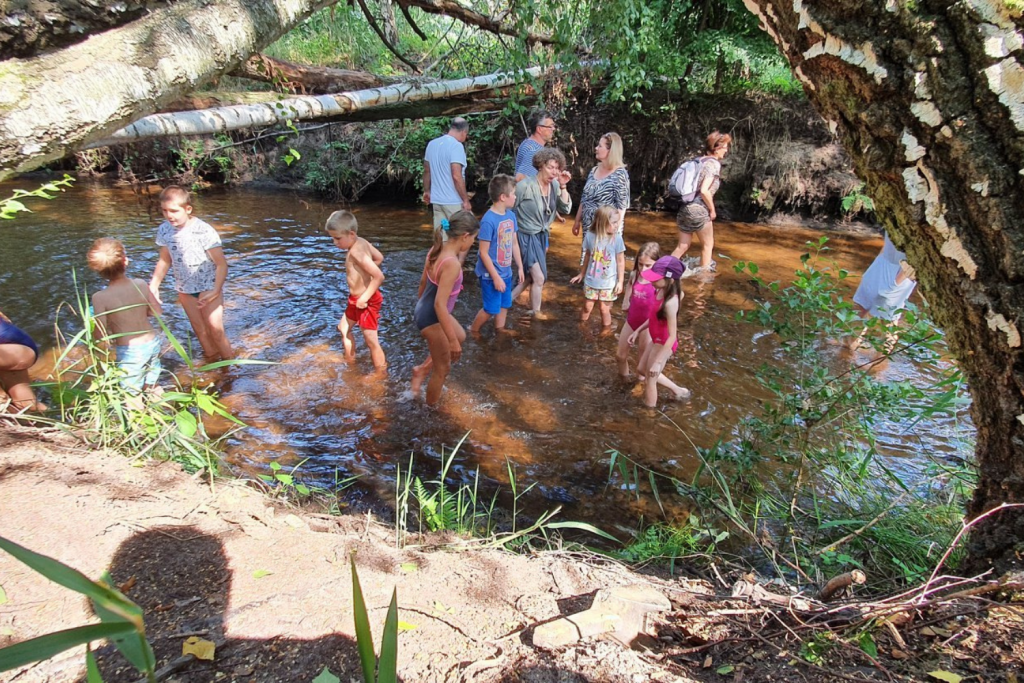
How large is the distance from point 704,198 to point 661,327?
3.88 metres

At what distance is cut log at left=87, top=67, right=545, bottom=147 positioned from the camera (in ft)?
14.3

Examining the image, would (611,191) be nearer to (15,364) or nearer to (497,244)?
(497,244)

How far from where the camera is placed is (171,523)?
2436mm

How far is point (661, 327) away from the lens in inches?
185

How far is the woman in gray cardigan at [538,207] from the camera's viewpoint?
6.16m

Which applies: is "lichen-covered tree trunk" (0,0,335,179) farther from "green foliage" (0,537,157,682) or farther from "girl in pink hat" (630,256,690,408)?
"girl in pink hat" (630,256,690,408)

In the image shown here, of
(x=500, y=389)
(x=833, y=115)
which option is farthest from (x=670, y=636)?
(x=500, y=389)

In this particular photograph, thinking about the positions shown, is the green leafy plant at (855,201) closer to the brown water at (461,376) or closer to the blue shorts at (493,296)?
the brown water at (461,376)

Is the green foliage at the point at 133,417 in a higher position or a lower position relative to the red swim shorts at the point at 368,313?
lower

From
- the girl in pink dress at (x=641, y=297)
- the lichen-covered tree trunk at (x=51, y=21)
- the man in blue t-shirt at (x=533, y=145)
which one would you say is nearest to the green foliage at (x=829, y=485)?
the girl in pink dress at (x=641, y=297)

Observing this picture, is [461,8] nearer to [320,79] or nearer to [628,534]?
[320,79]

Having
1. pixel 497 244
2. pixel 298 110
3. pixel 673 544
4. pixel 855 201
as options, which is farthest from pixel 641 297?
pixel 855 201

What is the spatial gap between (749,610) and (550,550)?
1.21 m

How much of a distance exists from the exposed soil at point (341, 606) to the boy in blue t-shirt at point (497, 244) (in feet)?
10.8
